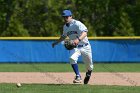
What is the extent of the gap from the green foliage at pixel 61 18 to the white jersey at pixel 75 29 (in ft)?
55.6

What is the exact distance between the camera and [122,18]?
2872 cm

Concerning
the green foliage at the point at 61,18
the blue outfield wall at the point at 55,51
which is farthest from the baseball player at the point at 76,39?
the green foliage at the point at 61,18

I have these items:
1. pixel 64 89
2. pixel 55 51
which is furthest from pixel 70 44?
pixel 55 51

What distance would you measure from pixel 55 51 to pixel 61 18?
22.6ft

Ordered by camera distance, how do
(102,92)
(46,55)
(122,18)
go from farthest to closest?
1. (122,18)
2. (46,55)
3. (102,92)

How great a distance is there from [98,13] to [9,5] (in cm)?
540

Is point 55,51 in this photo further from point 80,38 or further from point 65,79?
point 80,38

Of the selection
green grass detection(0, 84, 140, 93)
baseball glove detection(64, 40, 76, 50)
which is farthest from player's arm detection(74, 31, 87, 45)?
green grass detection(0, 84, 140, 93)

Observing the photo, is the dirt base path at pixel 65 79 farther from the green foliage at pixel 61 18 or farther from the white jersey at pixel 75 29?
the green foliage at pixel 61 18

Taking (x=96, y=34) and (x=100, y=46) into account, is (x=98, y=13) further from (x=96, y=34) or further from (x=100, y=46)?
Result: (x=100, y=46)

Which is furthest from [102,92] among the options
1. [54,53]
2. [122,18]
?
[122,18]

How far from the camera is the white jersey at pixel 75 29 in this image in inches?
434

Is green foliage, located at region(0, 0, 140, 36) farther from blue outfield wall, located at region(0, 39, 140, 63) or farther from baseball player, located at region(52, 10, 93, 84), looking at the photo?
baseball player, located at region(52, 10, 93, 84)

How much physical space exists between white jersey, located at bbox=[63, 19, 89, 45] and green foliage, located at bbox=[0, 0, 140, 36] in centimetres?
1694
